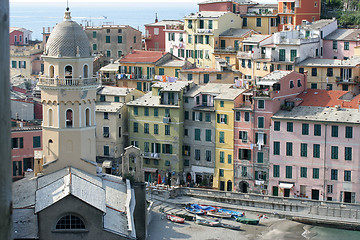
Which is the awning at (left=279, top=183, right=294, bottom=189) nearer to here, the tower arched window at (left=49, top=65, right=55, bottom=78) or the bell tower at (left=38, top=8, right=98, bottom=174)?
the bell tower at (left=38, top=8, right=98, bottom=174)

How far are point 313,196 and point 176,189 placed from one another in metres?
11.7

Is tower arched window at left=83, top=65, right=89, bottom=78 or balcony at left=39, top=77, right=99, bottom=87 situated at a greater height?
tower arched window at left=83, top=65, right=89, bottom=78

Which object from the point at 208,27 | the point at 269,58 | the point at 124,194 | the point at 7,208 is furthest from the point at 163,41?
the point at 7,208

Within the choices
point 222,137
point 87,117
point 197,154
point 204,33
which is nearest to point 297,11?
point 204,33

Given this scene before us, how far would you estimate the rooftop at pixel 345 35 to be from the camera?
80131mm

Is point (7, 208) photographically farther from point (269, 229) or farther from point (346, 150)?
point (346, 150)

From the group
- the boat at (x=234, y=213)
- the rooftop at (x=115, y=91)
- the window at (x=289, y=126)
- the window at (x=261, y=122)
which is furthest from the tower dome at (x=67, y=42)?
the rooftop at (x=115, y=91)

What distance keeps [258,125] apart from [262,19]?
28.5 metres

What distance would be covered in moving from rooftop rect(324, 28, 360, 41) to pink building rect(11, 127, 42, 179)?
109ft

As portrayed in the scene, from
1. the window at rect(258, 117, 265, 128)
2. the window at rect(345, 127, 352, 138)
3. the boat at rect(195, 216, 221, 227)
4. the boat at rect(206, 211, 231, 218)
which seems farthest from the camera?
the window at rect(258, 117, 265, 128)

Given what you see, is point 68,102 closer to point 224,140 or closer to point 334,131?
point 224,140

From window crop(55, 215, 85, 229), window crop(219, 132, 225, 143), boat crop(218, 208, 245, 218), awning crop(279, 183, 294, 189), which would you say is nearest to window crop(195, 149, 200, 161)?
window crop(219, 132, 225, 143)

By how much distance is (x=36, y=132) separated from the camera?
66312mm

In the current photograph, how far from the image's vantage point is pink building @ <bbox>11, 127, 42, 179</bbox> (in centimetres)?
6500
